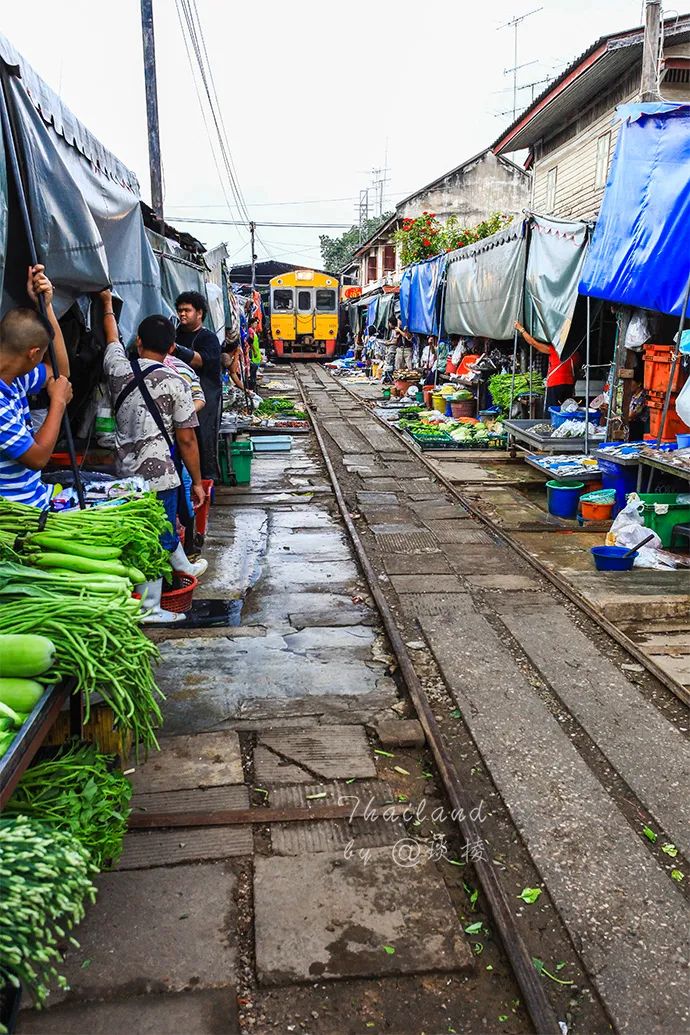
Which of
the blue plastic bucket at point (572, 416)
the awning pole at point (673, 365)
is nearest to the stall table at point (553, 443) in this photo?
the blue plastic bucket at point (572, 416)

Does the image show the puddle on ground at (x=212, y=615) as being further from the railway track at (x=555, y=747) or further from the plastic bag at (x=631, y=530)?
the plastic bag at (x=631, y=530)

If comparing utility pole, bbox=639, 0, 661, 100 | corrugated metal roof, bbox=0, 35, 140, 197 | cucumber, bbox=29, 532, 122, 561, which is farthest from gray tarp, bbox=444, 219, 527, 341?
cucumber, bbox=29, 532, 122, 561

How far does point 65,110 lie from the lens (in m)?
4.42

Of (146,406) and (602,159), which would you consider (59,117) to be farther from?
(602,159)

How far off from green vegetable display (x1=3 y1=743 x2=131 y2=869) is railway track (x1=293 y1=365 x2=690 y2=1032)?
1454mm

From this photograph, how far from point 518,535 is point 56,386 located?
585 cm

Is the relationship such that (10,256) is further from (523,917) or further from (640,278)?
(640,278)

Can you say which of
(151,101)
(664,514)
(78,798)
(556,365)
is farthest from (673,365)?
(151,101)

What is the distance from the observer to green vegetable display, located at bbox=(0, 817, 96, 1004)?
1891 mm

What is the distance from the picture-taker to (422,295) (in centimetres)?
2012

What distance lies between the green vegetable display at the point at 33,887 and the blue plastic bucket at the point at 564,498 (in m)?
7.66

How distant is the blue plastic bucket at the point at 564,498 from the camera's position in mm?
8992

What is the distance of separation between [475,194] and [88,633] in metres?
36.5

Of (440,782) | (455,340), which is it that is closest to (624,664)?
(440,782)
